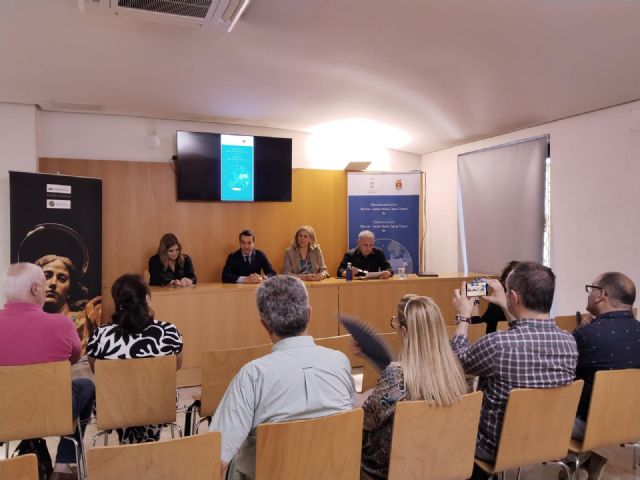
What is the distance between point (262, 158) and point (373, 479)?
5.00m

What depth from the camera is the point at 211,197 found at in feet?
20.9

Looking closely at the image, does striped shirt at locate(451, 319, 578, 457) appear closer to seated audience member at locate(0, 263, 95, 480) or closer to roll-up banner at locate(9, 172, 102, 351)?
seated audience member at locate(0, 263, 95, 480)

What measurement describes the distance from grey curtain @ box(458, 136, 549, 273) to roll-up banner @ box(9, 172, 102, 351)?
15.2ft

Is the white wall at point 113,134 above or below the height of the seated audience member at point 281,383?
above

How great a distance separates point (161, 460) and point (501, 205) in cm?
555

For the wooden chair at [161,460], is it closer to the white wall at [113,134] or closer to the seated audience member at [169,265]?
the seated audience member at [169,265]

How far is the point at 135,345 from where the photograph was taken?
2.69m

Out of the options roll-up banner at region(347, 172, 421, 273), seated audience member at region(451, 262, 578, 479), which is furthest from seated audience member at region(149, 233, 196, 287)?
seated audience member at region(451, 262, 578, 479)

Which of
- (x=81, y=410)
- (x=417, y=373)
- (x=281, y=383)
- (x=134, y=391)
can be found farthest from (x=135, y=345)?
(x=417, y=373)

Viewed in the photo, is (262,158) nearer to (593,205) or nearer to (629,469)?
(593,205)

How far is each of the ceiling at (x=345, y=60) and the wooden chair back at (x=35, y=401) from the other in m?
2.36

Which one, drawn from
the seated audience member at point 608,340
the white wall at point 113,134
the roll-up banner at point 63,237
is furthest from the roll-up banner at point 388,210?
the seated audience member at point 608,340

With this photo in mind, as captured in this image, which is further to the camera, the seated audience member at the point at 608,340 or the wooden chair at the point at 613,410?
the seated audience member at the point at 608,340

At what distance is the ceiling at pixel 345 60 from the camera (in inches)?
138
